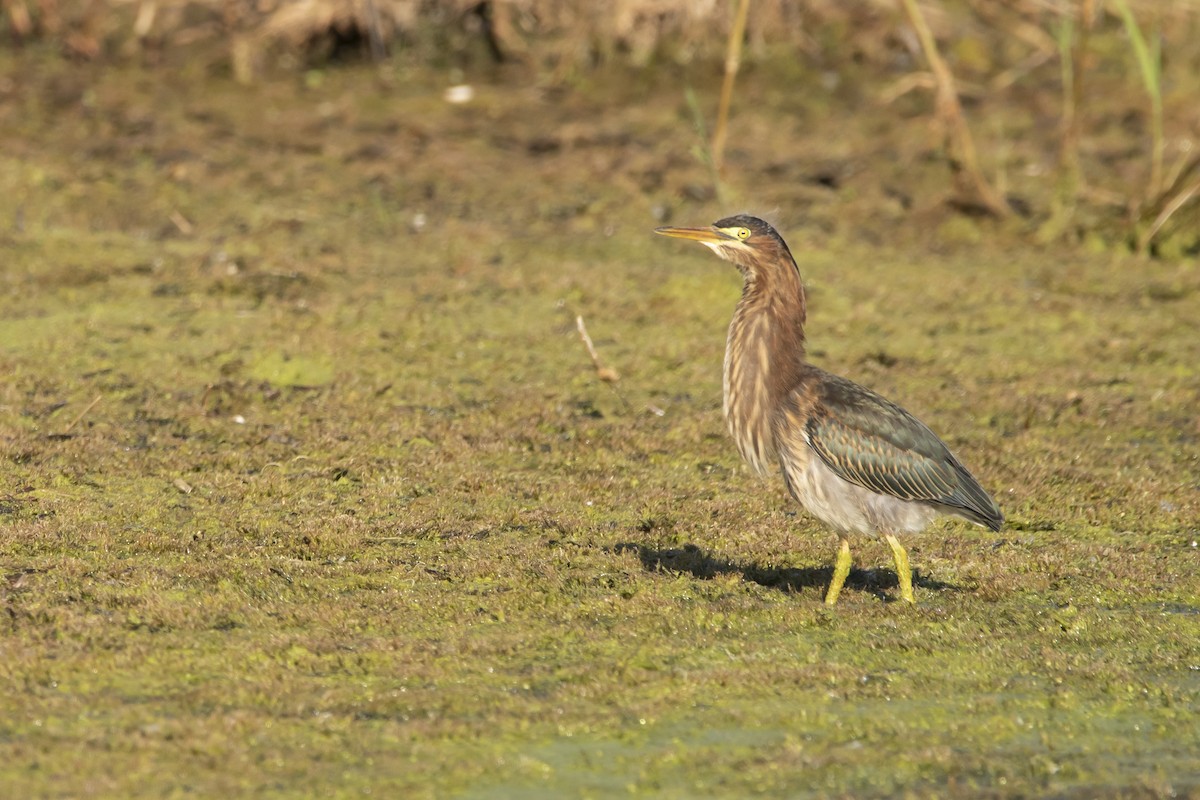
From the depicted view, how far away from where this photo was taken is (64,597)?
238 inches

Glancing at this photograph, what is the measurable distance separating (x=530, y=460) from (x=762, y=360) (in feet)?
5.49

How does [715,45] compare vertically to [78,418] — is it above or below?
above

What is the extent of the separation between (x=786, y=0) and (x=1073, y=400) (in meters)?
6.41

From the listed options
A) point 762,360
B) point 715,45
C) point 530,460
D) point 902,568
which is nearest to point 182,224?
point 530,460

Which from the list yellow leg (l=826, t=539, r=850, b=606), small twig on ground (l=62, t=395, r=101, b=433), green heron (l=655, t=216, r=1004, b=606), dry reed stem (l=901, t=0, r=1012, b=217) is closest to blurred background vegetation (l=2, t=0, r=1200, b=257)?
dry reed stem (l=901, t=0, r=1012, b=217)

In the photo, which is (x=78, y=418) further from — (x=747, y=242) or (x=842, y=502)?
(x=842, y=502)

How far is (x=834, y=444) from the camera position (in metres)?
6.64

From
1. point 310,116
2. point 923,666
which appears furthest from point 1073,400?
point 310,116

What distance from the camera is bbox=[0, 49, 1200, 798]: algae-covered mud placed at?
5.22 m

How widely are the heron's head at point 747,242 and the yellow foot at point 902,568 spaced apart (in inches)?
49.7

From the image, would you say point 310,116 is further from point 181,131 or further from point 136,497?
point 136,497

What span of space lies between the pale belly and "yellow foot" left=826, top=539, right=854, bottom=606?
0.11 m

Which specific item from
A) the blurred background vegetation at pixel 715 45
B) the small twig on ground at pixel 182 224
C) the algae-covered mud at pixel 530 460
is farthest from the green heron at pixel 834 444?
the blurred background vegetation at pixel 715 45

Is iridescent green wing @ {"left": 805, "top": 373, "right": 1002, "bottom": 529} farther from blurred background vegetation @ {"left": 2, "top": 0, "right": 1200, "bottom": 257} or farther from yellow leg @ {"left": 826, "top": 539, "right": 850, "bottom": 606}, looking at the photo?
blurred background vegetation @ {"left": 2, "top": 0, "right": 1200, "bottom": 257}
